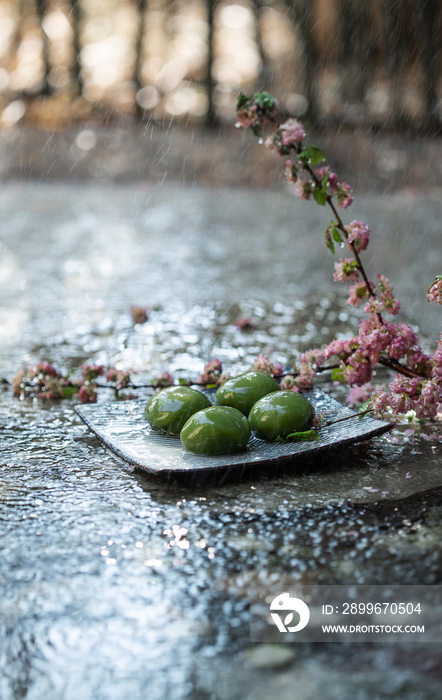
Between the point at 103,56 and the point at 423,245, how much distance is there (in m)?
8.73

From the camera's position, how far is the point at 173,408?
1454 millimetres

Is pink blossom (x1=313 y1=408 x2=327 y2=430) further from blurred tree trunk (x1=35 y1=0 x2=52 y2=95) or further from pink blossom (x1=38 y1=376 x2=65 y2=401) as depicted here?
blurred tree trunk (x1=35 y1=0 x2=52 y2=95)

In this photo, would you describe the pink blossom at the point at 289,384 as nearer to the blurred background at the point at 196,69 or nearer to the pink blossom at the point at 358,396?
the pink blossom at the point at 358,396

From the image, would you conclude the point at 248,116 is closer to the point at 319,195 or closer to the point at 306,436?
the point at 319,195

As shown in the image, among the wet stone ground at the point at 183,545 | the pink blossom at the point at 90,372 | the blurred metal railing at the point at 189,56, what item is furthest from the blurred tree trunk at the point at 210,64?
the pink blossom at the point at 90,372

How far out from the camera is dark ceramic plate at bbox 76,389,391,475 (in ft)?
4.23

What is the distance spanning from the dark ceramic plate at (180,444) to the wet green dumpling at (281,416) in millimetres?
26

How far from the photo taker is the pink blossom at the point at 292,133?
1.48 metres

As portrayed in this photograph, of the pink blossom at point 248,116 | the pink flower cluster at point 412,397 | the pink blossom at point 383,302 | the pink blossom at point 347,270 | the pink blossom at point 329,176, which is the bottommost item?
the pink flower cluster at point 412,397

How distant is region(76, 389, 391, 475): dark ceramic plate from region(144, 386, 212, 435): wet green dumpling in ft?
0.07

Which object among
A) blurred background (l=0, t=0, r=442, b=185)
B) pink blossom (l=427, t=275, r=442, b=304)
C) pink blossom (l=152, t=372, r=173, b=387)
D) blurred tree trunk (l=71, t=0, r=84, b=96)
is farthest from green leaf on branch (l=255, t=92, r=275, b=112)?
blurred tree trunk (l=71, t=0, r=84, b=96)

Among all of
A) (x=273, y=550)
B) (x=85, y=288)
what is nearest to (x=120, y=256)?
(x=85, y=288)

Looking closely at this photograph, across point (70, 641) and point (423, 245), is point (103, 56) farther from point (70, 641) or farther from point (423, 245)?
point (70, 641)

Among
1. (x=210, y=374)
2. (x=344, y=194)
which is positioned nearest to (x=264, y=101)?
(x=344, y=194)
